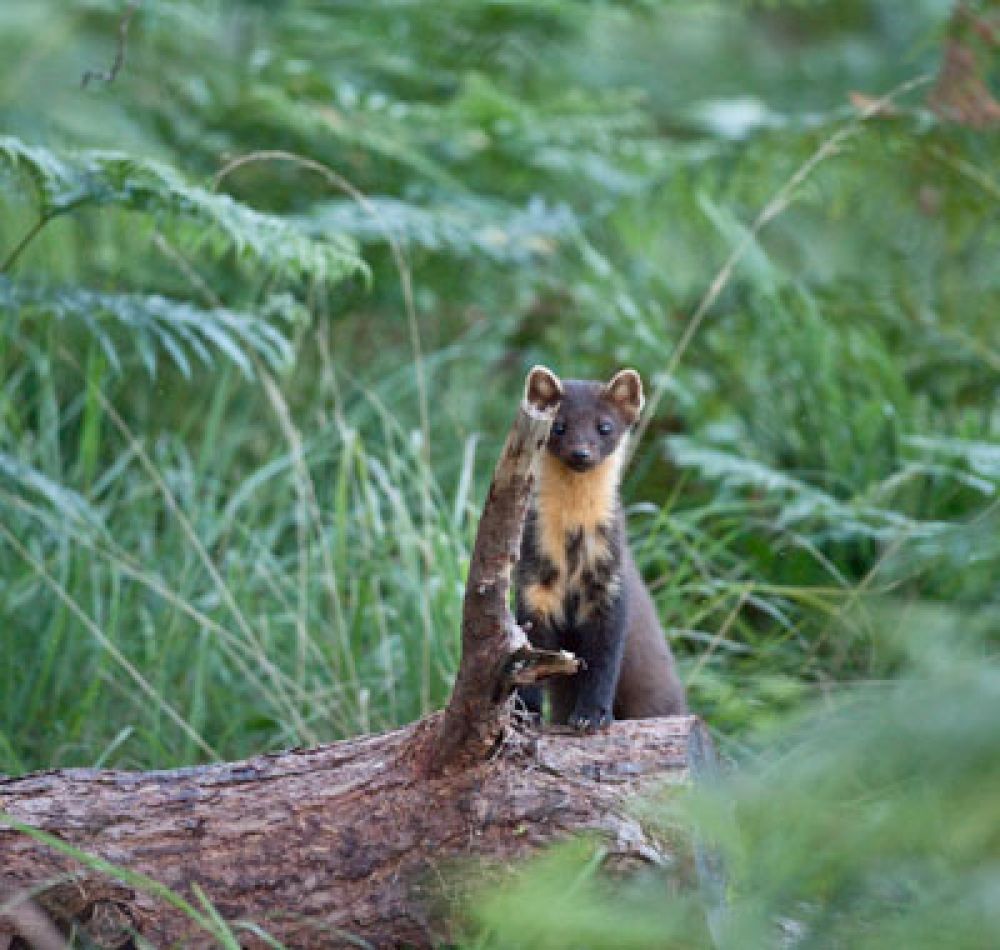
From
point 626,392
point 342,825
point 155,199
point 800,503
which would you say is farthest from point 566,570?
point 155,199

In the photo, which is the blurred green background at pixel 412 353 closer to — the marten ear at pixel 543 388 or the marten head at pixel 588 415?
the marten head at pixel 588 415

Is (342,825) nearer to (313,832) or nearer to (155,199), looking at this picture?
(313,832)

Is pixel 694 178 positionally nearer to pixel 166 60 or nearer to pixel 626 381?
pixel 166 60

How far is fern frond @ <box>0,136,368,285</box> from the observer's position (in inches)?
186

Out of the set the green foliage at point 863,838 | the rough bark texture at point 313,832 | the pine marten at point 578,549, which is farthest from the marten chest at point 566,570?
the green foliage at point 863,838

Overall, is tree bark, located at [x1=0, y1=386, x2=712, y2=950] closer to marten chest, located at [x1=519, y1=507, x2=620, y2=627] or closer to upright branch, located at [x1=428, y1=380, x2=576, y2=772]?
upright branch, located at [x1=428, y1=380, x2=576, y2=772]

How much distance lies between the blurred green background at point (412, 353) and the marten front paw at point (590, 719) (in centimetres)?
41

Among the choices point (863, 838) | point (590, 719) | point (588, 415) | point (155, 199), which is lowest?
point (590, 719)

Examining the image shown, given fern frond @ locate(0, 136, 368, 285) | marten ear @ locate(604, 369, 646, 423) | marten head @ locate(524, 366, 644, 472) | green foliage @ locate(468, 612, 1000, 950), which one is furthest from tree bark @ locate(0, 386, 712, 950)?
fern frond @ locate(0, 136, 368, 285)

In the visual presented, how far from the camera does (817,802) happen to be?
1.63 meters

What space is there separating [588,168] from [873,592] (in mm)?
3563

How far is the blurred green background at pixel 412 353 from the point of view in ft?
17.0

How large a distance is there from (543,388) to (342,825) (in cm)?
132

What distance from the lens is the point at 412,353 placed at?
24.7 ft
